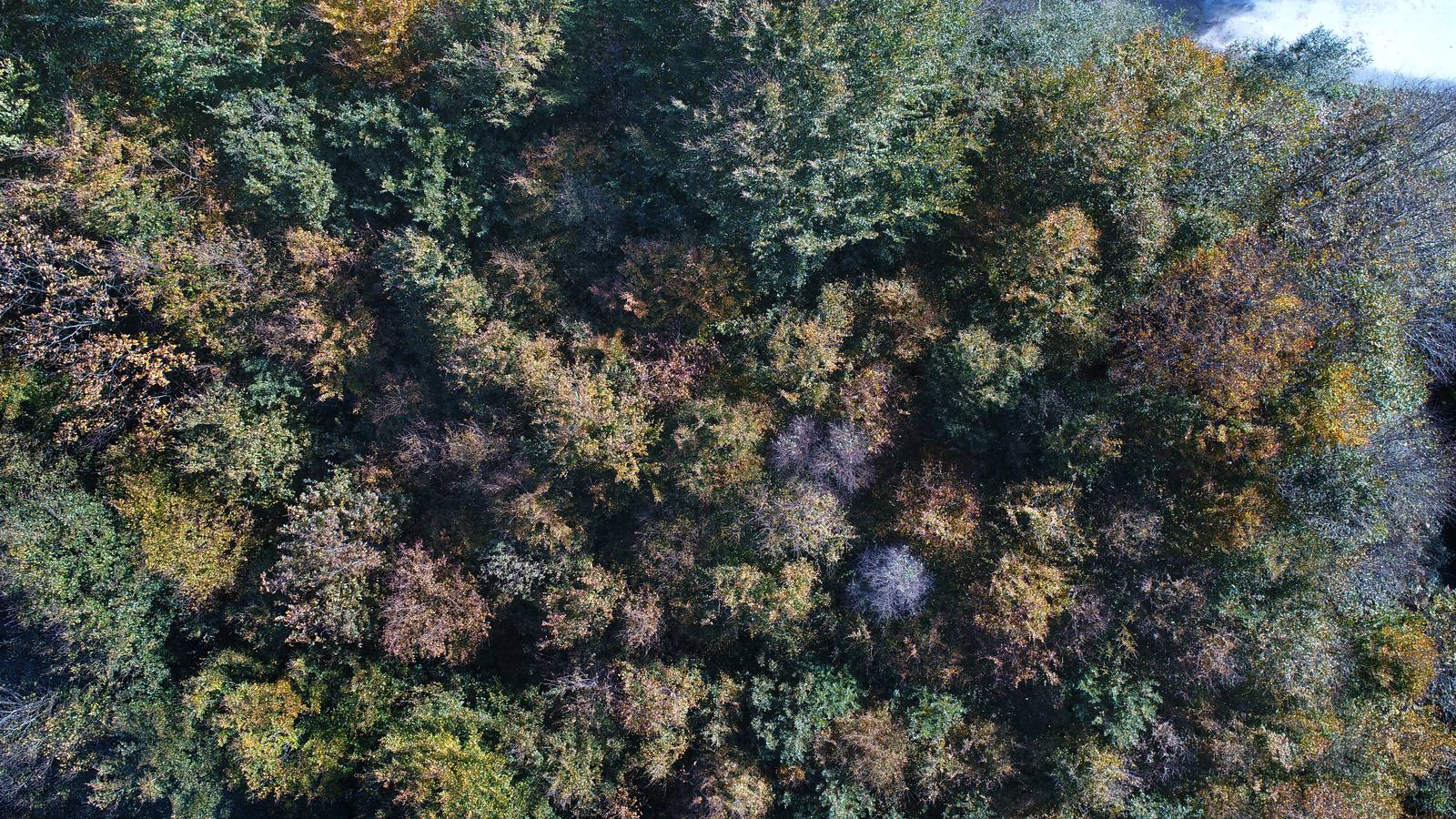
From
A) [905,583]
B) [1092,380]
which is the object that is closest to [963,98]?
[1092,380]

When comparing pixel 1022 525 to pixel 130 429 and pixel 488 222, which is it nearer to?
pixel 488 222

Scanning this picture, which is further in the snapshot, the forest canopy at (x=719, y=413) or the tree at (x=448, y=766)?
the tree at (x=448, y=766)

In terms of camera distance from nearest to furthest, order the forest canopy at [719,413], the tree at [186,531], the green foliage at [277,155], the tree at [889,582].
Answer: the forest canopy at [719,413] → the tree at [889,582] → the green foliage at [277,155] → the tree at [186,531]

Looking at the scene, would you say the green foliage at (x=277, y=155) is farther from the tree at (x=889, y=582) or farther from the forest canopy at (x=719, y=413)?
the tree at (x=889, y=582)

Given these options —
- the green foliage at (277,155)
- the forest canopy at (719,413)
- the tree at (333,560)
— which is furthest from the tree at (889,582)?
the green foliage at (277,155)

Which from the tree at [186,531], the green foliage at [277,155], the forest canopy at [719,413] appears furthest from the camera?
the tree at [186,531]

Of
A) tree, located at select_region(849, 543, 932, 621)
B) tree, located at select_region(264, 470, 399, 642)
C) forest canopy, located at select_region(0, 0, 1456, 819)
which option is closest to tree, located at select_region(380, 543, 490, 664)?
forest canopy, located at select_region(0, 0, 1456, 819)

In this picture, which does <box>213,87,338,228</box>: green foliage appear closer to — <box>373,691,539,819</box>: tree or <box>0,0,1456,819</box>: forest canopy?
<box>0,0,1456,819</box>: forest canopy

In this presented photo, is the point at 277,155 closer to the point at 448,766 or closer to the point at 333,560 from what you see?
the point at 333,560

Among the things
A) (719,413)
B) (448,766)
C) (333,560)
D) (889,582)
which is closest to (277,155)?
(333,560)
